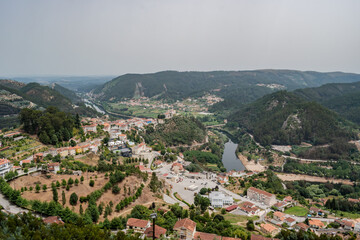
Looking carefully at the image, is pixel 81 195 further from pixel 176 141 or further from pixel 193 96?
pixel 193 96

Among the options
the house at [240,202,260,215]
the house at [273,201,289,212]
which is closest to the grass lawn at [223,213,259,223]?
the house at [240,202,260,215]

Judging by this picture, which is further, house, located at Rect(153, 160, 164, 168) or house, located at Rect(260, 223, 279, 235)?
house, located at Rect(153, 160, 164, 168)

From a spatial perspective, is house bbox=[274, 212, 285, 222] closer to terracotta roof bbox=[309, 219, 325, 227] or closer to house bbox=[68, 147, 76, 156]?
terracotta roof bbox=[309, 219, 325, 227]

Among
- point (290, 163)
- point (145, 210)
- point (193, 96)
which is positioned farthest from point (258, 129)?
point (193, 96)

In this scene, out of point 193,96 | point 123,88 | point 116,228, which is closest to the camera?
point 116,228

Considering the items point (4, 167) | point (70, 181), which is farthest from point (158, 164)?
point (4, 167)

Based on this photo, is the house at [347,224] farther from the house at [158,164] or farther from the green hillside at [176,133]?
the green hillside at [176,133]
